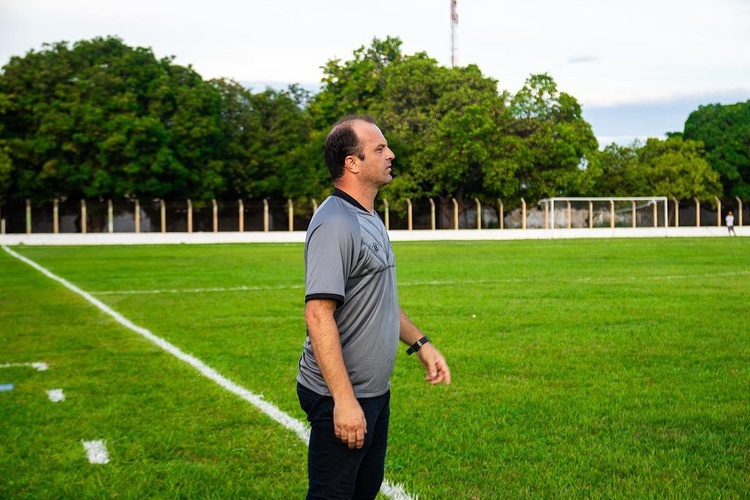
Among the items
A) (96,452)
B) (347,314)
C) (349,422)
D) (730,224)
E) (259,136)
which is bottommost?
(96,452)

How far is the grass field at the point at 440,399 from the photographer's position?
5359 millimetres

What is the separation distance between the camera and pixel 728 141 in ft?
252

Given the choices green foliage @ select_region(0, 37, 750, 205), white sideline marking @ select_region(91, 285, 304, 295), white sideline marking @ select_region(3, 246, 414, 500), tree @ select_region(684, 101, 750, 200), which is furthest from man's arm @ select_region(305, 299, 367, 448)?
tree @ select_region(684, 101, 750, 200)

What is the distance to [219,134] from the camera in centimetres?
6412

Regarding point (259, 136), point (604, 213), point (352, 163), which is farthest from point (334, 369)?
point (259, 136)

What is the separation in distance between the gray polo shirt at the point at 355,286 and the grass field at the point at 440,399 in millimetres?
1910

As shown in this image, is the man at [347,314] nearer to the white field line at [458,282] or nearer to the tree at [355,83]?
the white field line at [458,282]

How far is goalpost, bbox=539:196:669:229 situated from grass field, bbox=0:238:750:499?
1491 inches

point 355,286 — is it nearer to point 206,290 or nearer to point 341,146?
point 341,146

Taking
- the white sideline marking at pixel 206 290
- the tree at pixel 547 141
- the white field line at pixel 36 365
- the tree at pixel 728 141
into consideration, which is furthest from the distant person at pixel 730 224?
the white field line at pixel 36 365

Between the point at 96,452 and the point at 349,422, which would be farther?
the point at 96,452

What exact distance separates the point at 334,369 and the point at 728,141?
7996cm

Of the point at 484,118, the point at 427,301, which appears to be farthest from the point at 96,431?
the point at 484,118

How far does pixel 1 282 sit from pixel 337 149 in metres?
19.9
